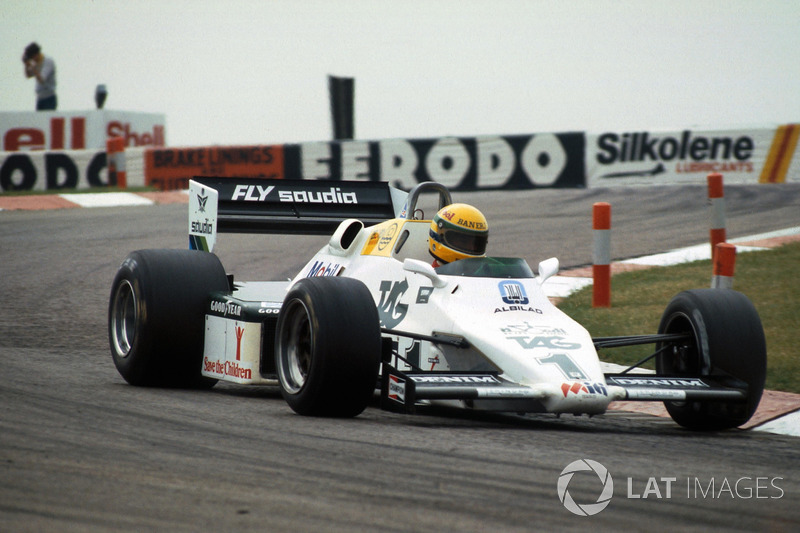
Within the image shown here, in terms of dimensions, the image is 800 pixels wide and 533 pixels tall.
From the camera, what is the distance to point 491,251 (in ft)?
44.8

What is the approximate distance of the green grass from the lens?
328 inches

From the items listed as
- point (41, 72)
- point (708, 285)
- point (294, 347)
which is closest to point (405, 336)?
point (294, 347)

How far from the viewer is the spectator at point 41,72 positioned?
2294cm

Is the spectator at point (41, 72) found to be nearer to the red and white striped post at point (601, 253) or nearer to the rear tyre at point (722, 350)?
the red and white striped post at point (601, 253)

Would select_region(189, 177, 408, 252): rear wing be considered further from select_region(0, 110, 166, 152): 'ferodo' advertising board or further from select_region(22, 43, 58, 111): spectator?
select_region(0, 110, 166, 152): 'ferodo' advertising board

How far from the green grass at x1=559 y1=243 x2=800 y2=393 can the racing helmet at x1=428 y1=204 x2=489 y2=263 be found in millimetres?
1673

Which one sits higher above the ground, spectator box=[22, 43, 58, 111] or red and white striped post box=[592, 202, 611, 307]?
spectator box=[22, 43, 58, 111]

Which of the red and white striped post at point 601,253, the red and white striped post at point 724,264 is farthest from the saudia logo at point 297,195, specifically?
the red and white striped post at point 724,264

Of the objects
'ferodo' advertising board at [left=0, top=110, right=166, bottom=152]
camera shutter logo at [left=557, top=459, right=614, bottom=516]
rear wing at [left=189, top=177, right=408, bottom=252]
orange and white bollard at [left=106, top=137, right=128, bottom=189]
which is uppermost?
'ferodo' advertising board at [left=0, top=110, right=166, bottom=152]

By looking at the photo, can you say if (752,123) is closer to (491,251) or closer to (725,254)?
(491,251)

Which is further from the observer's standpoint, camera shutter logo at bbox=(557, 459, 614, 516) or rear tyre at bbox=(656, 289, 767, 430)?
rear tyre at bbox=(656, 289, 767, 430)

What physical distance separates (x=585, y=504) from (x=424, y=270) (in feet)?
8.59

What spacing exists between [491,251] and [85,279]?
4.61 meters

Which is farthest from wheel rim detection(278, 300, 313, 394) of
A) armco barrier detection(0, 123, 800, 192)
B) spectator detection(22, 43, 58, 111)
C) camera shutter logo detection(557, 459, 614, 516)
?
spectator detection(22, 43, 58, 111)
